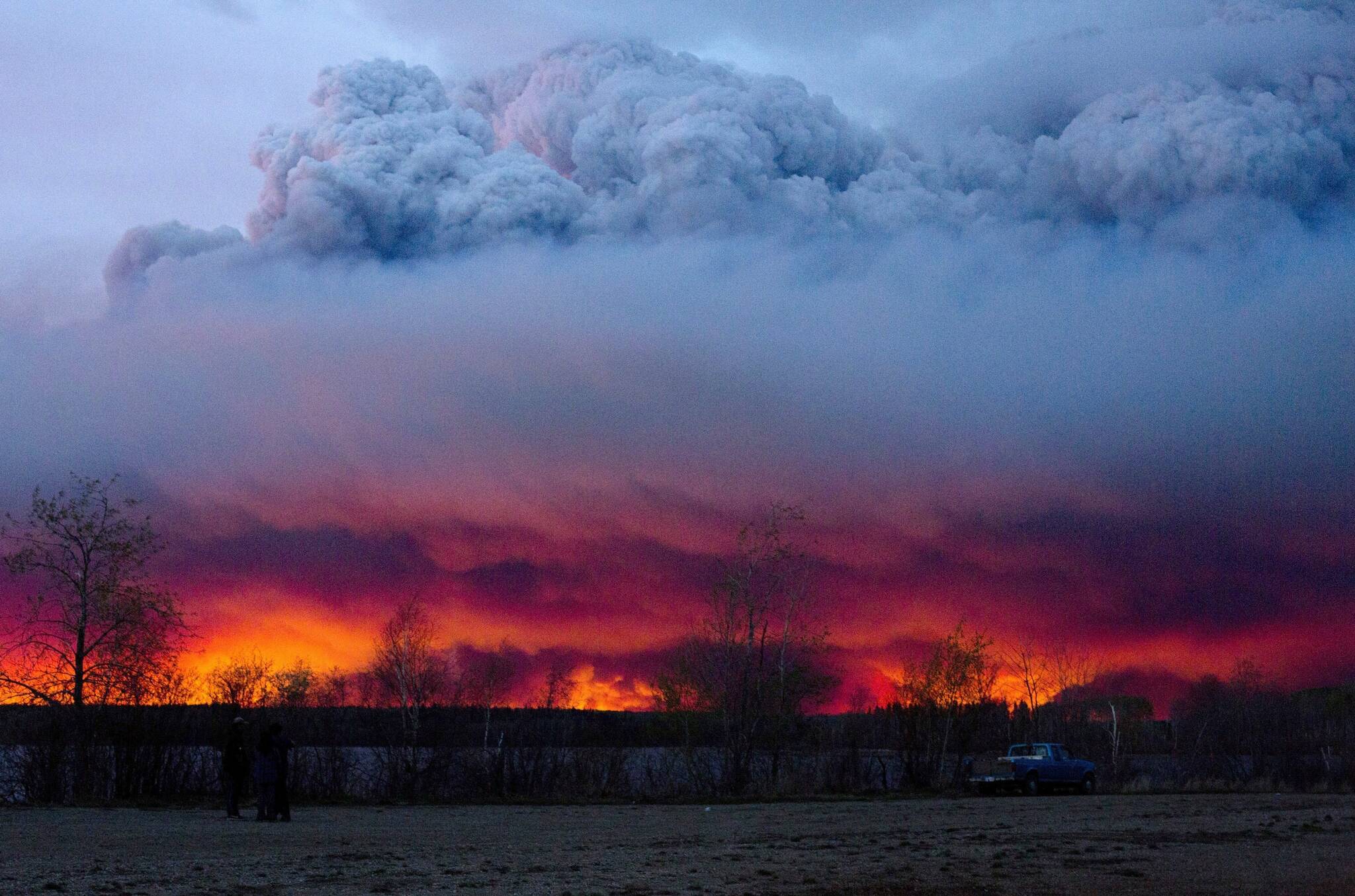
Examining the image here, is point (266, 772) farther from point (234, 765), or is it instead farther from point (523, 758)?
point (523, 758)

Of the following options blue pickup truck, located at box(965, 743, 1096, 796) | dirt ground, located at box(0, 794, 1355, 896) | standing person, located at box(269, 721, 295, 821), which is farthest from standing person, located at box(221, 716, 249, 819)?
blue pickup truck, located at box(965, 743, 1096, 796)

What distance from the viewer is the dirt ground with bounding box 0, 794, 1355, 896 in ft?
46.9

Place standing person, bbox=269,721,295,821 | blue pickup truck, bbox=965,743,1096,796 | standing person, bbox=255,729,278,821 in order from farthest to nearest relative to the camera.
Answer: blue pickup truck, bbox=965,743,1096,796 → standing person, bbox=269,721,295,821 → standing person, bbox=255,729,278,821

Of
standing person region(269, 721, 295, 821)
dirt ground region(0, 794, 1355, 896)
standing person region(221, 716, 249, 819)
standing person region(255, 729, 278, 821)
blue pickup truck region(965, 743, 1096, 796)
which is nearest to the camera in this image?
dirt ground region(0, 794, 1355, 896)

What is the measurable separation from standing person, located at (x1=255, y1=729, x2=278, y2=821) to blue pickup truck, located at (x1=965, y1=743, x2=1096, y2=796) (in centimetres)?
2276

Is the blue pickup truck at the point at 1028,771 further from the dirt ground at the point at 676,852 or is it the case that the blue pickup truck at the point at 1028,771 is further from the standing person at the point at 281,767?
the standing person at the point at 281,767

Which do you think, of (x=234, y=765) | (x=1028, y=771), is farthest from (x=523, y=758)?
(x=1028, y=771)

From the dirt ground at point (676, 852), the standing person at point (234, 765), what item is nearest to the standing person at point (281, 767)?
the dirt ground at point (676, 852)

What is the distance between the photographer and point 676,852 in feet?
60.2

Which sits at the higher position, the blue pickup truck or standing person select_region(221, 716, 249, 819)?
standing person select_region(221, 716, 249, 819)

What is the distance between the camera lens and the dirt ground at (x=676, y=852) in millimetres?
14289

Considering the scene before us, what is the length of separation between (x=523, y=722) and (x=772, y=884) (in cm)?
2086

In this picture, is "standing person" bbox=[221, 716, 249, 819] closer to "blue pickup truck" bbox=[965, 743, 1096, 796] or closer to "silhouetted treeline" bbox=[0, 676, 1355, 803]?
"silhouetted treeline" bbox=[0, 676, 1355, 803]

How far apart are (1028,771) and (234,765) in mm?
24030
